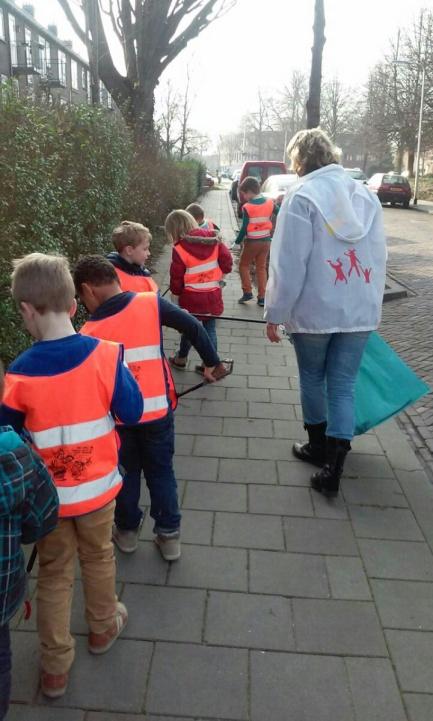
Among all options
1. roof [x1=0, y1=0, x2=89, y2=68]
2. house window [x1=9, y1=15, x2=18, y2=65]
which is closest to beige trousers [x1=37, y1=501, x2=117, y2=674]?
roof [x1=0, y1=0, x2=89, y2=68]

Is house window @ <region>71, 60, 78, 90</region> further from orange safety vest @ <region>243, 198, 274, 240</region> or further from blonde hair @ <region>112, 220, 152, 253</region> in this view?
blonde hair @ <region>112, 220, 152, 253</region>

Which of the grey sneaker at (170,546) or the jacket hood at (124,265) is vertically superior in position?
the jacket hood at (124,265)

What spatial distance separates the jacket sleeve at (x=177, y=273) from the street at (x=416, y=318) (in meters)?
2.12

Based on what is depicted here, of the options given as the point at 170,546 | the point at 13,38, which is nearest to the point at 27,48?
the point at 13,38

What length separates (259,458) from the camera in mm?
4070

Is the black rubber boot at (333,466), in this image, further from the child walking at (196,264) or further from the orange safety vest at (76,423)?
the child walking at (196,264)

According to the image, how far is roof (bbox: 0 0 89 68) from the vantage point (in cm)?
3092

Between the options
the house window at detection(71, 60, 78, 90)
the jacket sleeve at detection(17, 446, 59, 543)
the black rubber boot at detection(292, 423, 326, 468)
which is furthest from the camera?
the house window at detection(71, 60, 78, 90)

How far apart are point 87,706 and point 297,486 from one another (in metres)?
1.85

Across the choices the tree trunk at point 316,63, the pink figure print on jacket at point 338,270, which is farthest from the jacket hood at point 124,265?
the tree trunk at point 316,63

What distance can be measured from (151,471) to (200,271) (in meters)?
2.78

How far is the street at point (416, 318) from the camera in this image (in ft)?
15.7

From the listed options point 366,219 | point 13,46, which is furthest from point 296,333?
point 13,46

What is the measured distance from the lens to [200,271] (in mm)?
5379
